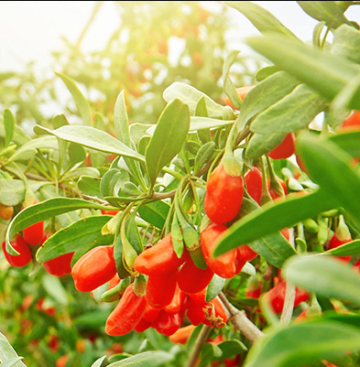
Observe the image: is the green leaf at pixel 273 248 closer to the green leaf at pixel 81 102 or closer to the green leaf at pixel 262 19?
the green leaf at pixel 262 19

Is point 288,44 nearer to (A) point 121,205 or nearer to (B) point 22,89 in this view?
(A) point 121,205

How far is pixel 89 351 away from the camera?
1.42 m

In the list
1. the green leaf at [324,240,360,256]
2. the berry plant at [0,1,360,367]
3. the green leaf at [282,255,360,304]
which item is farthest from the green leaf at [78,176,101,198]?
the green leaf at [282,255,360,304]

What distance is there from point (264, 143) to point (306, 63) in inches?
7.3

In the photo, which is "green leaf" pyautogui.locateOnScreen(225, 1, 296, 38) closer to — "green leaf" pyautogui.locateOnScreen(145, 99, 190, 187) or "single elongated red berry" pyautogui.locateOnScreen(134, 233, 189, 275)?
"green leaf" pyautogui.locateOnScreen(145, 99, 190, 187)

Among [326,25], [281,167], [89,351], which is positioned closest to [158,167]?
[326,25]

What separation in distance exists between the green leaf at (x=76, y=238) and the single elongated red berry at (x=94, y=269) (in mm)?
52

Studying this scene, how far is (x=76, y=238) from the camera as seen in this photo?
2.05 ft

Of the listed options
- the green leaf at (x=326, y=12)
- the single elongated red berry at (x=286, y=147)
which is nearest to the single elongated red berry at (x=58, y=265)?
the single elongated red berry at (x=286, y=147)

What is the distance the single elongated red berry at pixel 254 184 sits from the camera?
55 cm

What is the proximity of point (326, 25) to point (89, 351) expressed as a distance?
4.06 feet

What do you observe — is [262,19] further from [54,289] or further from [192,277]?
[54,289]

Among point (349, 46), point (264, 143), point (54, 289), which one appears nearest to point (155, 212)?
point (264, 143)

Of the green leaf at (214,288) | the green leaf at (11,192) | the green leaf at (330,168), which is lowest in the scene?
the green leaf at (214,288)
